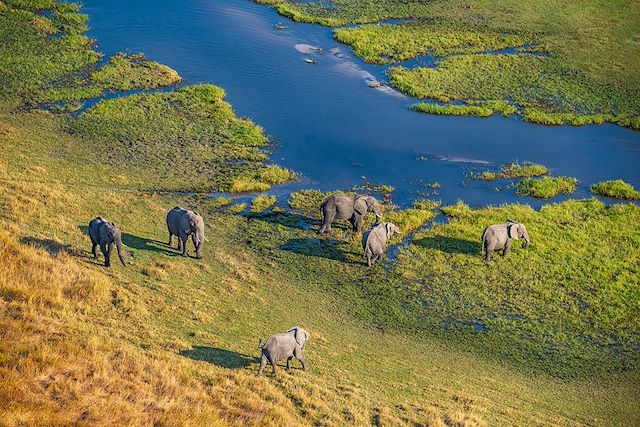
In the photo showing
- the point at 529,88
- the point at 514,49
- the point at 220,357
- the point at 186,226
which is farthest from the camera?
the point at 514,49

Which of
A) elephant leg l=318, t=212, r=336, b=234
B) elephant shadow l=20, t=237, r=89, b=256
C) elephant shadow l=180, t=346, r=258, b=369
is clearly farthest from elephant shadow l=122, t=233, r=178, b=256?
elephant shadow l=180, t=346, r=258, b=369

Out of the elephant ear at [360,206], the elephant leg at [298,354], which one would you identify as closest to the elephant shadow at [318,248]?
the elephant ear at [360,206]

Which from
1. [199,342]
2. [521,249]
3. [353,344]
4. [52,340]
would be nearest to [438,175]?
[521,249]

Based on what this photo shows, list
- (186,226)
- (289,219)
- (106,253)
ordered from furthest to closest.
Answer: (289,219)
(186,226)
(106,253)

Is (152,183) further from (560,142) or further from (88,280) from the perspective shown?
(560,142)

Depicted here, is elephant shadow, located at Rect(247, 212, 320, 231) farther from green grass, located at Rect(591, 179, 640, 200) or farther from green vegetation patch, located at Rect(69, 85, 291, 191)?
green grass, located at Rect(591, 179, 640, 200)

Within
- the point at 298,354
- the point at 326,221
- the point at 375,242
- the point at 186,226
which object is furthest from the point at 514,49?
the point at 298,354

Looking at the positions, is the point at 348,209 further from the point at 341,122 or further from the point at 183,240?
the point at 341,122
